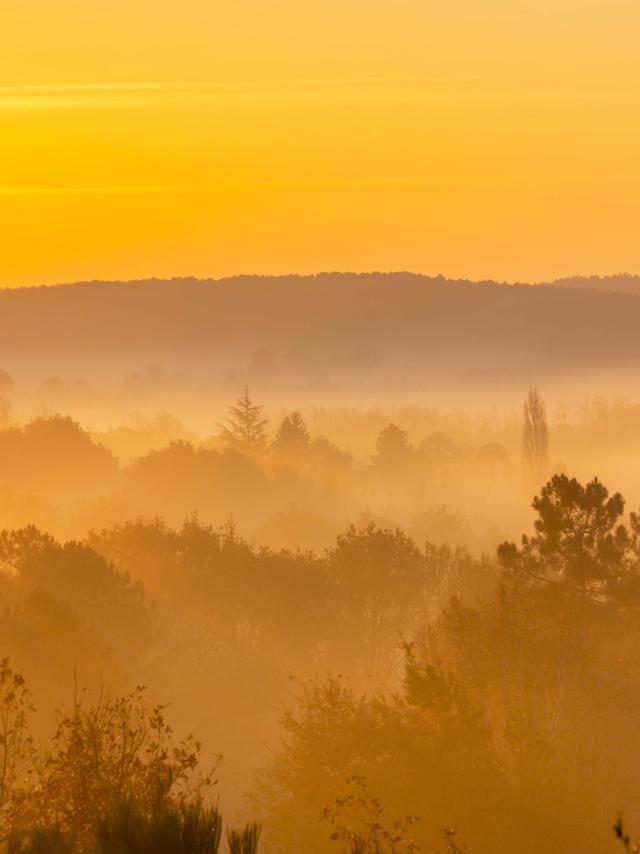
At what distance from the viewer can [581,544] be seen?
52156 millimetres

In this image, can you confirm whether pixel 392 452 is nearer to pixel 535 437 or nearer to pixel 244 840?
pixel 535 437

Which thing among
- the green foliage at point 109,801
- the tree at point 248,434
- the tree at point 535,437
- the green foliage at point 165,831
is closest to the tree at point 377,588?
the green foliage at point 109,801

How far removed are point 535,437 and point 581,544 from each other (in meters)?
115

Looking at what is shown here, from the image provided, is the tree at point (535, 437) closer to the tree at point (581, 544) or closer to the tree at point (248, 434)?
the tree at point (248, 434)

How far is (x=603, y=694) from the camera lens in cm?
4759

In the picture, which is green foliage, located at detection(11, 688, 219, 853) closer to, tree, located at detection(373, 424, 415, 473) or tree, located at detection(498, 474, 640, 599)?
tree, located at detection(498, 474, 640, 599)

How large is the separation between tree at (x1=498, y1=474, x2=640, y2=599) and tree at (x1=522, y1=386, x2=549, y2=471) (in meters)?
112

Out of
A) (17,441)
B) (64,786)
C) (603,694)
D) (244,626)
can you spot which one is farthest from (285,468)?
(64,786)

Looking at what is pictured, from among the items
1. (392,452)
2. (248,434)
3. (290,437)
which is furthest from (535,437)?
(248,434)

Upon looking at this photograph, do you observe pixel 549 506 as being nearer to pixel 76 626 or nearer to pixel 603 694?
pixel 603 694

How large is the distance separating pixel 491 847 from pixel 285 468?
10471 cm

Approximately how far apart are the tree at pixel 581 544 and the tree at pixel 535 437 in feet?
367

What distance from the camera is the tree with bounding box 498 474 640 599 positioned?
51.7 metres

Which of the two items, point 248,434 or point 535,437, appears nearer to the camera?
point 248,434
